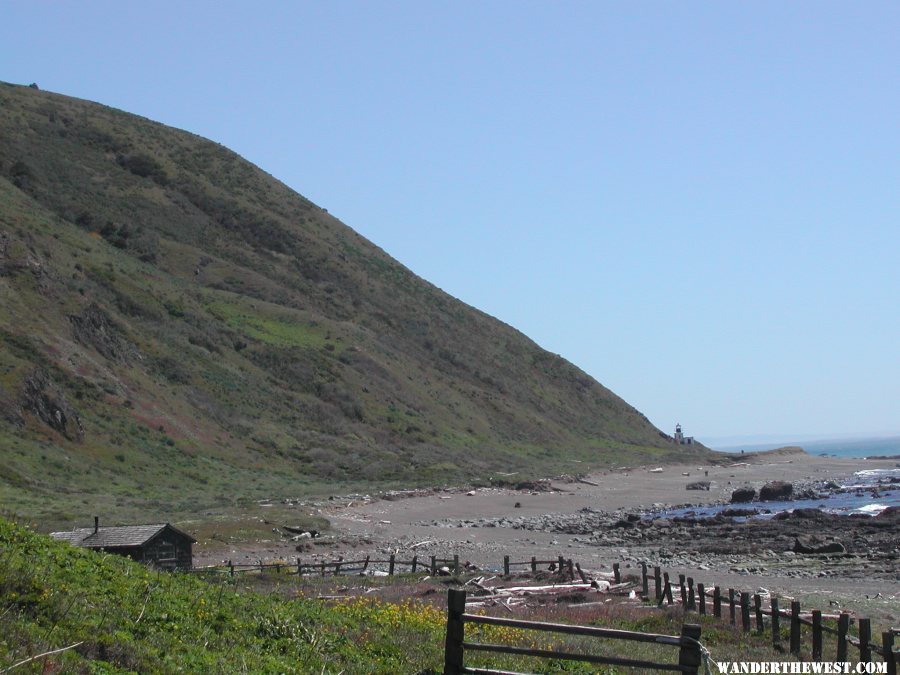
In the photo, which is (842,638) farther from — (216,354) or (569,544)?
(216,354)

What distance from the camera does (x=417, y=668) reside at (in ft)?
41.5

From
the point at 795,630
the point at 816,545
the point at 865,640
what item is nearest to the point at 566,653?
the point at 865,640

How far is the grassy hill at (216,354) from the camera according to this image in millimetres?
55688

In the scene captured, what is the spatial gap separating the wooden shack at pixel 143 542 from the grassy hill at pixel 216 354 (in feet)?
35.6

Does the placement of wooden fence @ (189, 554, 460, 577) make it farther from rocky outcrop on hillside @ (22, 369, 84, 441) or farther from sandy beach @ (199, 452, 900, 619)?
rocky outcrop on hillside @ (22, 369, 84, 441)

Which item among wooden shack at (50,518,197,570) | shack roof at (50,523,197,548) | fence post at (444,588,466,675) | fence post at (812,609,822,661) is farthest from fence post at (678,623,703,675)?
shack roof at (50,523,197,548)

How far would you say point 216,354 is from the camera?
83750mm

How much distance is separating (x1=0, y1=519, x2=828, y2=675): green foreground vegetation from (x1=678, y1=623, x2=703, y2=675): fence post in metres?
2.67

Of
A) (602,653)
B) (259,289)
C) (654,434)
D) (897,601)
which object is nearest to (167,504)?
(897,601)

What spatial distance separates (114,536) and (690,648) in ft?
58.7

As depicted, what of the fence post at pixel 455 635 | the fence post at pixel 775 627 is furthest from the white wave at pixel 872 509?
the fence post at pixel 455 635

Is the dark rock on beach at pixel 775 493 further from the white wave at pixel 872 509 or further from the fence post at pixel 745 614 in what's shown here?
the fence post at pixel 745 614

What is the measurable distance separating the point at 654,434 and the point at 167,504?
10159 centimetres

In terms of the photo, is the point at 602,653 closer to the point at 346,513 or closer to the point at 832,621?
the point at 832,621
